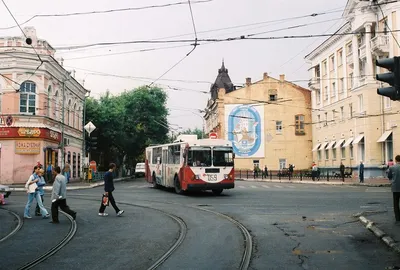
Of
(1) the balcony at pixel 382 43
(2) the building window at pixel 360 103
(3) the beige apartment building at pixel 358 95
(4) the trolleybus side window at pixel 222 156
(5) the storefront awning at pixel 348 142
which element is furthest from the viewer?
(5) the storefront awning at pixel 348 142

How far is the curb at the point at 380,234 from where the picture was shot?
9.15 metres

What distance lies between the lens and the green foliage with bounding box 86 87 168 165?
182ft

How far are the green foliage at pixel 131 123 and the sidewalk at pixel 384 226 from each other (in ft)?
141

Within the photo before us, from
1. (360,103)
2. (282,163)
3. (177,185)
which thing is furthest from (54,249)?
(282,163)

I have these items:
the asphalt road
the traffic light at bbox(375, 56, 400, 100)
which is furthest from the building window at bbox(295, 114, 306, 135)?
the traffic light at bbox(375, 56, 400, 100)

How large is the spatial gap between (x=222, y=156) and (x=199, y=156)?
117cm

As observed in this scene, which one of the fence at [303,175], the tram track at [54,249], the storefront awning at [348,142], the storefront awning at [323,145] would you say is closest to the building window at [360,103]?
the storefront awning at [348,142]

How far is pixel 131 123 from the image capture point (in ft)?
207

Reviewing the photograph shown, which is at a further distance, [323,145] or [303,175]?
[323,145]

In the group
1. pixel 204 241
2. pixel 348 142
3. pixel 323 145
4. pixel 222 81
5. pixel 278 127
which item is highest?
pixel 222 81

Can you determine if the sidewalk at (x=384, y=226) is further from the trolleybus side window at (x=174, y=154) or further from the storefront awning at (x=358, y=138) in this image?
the storefront awning at (x=358, y=138)

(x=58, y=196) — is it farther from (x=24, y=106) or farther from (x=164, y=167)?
(x=24, y=106)

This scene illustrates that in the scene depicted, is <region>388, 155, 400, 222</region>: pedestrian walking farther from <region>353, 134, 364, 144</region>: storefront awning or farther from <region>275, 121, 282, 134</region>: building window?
<region>275, 121, 282, 134</region>: building window

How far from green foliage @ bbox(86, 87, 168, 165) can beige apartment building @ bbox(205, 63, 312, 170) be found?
8795 millimetres
